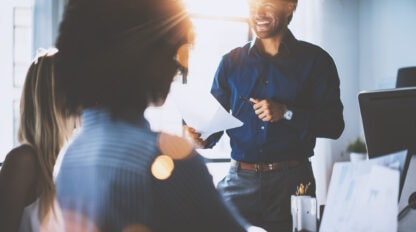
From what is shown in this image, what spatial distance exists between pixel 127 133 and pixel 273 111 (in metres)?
1.22

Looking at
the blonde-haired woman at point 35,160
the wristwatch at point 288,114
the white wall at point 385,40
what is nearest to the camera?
the blonde-haired woman at point 35,160

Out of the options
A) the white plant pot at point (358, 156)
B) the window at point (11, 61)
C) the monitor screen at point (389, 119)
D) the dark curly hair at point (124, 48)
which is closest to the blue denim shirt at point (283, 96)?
the monitor screen at point (389, 119)

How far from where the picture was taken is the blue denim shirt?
1910 mm

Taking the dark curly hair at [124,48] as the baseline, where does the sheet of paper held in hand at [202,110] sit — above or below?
below

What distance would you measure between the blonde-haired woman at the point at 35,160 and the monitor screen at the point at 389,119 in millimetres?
940

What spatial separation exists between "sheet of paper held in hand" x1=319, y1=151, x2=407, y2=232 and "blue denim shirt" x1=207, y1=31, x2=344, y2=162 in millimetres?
1017

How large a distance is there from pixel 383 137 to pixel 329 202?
0.41 m

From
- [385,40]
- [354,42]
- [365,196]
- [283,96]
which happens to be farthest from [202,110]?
[354,42]

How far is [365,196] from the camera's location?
78cm

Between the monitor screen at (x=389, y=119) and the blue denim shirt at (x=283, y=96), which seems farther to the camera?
the blue denim shirt at (x=283, y=96)

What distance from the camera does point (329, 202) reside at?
34.7 inches

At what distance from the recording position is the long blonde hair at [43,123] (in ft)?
4.99

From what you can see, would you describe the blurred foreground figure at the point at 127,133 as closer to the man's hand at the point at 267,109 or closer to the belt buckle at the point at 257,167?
the man's hand at the point at 267,109

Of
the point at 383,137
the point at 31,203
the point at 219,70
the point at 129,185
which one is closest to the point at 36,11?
the point at 219,70
